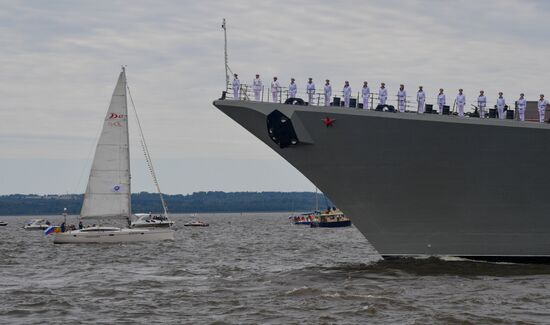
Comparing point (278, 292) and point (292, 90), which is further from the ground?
point (292, 90)

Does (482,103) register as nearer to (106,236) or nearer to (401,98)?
(401,98)

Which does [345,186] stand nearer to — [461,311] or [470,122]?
[470,122]

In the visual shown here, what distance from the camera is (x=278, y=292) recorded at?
2472 centimetres

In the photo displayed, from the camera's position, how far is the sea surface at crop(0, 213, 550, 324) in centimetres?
2078

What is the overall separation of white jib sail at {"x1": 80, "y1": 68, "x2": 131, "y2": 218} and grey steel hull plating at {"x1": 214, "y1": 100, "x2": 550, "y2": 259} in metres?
25.7

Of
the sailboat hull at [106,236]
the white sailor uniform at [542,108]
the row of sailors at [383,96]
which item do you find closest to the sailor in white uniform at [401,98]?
the row of sailors at [383,96]

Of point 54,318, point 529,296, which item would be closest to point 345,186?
point 529,296

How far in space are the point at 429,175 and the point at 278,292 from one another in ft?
21.8

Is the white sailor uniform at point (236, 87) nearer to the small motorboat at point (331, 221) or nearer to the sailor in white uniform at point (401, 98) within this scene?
the sailor in white uniform at point (401, 98)

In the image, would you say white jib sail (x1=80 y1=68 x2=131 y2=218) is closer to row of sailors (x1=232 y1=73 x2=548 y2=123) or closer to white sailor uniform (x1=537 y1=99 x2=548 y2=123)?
row of sailors (x1=232 y1=73 x2=548 y2=123)

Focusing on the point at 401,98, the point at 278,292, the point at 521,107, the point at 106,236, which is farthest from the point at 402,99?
the point at 106,236

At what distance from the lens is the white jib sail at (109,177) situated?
53.5 m

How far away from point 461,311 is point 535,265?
324 inches

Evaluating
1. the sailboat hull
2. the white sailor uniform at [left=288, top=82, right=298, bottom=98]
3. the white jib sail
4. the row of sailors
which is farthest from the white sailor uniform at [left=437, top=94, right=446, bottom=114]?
Result: the white jib sail
